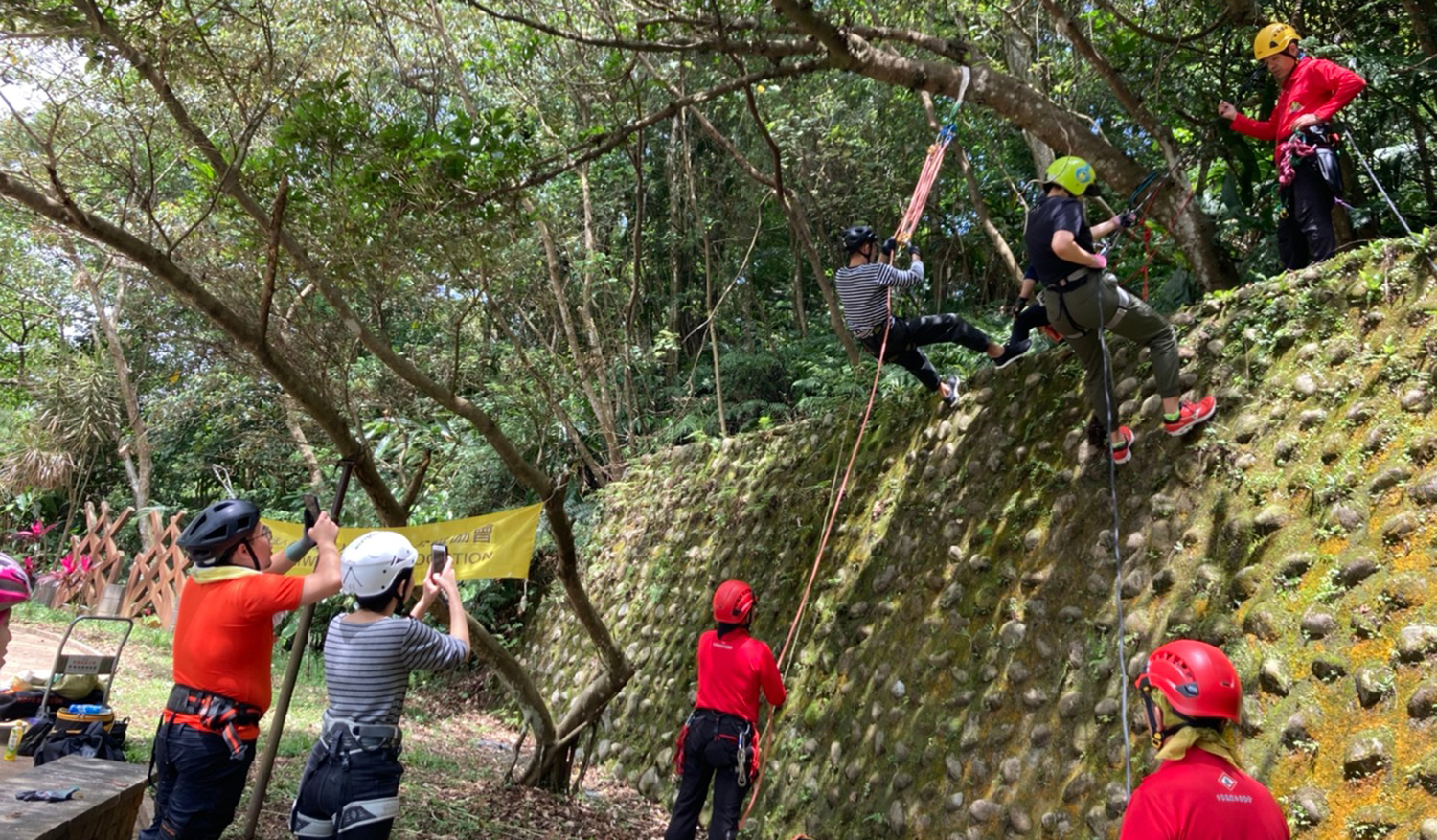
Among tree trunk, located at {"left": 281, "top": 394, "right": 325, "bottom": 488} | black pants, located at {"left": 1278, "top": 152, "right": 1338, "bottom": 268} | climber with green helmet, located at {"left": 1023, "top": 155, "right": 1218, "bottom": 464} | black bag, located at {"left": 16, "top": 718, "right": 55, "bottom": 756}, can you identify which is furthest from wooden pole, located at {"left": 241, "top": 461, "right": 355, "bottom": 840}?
tree trunk, located at {"left": 281, "top": 394, "right": 325, "bottom": 488}

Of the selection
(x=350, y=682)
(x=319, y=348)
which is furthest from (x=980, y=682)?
(x=319, y=348)

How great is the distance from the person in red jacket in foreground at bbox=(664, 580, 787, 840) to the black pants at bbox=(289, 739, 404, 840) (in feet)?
6.91

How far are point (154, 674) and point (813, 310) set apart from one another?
10.0m

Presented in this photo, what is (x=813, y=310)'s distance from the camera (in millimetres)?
14930

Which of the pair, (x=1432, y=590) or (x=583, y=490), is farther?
(x=583, y=490)

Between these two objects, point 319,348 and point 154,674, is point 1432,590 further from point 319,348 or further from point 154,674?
point 154,674

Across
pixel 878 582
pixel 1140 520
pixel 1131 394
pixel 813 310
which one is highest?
pixel 813 310

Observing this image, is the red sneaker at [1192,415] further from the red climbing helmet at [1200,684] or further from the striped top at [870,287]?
the red climbing helmet at [1200,684]

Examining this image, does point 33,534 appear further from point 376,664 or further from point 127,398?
point 376,664

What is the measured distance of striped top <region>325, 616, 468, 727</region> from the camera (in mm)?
3271

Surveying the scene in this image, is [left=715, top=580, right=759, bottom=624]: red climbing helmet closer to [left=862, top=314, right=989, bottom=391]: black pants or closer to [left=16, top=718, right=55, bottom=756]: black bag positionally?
[left=862, top=314, right=989, bottom=391]: black pants

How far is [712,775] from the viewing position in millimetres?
5160

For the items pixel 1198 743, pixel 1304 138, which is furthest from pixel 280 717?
pixel 1304 138

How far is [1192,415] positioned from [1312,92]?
219cm
